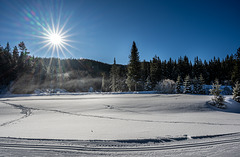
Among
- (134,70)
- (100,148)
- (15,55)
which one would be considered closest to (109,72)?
(134,70)

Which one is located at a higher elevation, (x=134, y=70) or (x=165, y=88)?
(x=134, y=70)

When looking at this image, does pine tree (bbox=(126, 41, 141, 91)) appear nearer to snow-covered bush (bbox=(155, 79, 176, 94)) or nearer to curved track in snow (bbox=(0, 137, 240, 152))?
snow-covered bush (bbox=(155, 79, 176, 94))

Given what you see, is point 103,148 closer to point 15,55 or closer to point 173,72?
point 15,55

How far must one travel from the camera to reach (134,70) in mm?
27562

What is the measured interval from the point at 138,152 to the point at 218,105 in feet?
37.0

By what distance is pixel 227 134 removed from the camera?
342 centimetres

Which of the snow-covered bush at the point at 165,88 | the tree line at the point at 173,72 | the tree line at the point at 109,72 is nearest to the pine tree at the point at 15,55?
the tree line at the point at 109,72

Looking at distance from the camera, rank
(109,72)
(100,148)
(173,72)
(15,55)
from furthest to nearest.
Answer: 1. (173,72)
2. (109,72)
3. (15,55)
4. (100,148)

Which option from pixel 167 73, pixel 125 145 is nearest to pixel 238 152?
pixel 125 145

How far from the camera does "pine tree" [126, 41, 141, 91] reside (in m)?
27.4

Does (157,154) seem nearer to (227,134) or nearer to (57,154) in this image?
(57,154)

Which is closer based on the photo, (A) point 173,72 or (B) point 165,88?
(B) point 165,88

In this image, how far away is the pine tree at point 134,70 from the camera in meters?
27.4

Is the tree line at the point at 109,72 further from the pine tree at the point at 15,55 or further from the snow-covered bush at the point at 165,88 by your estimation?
the snow-covered bush at the point at 165,88
